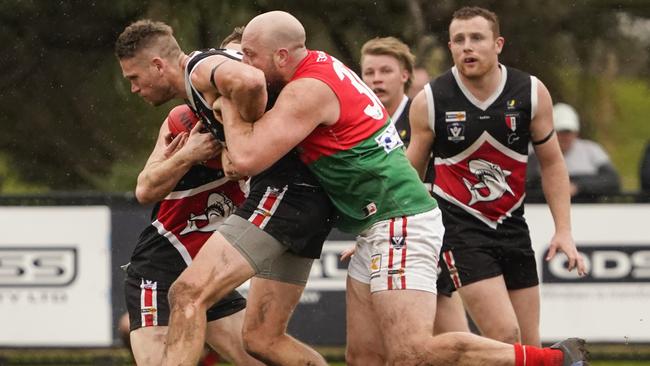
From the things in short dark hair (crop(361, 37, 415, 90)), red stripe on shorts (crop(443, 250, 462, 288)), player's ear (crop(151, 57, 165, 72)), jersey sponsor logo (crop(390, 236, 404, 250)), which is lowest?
red stripe on shorts (crop(443, 250, 462, 288))

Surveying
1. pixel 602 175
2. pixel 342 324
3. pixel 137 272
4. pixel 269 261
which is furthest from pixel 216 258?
pixel 602 175

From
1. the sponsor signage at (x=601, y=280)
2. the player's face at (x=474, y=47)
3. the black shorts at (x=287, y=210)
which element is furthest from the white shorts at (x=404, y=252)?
the sponsor signage at (x=601, y=280)

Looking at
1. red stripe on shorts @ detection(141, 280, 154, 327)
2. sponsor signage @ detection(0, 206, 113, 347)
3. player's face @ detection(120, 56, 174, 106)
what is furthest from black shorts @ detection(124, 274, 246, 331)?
sponsor signage @ detection(0, 206, 113, 347)

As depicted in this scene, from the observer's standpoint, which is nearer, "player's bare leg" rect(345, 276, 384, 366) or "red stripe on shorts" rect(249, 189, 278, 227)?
"red stripe on shorts" rect(249, 189, 278, 227)

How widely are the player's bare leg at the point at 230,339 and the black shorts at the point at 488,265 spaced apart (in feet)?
4.30

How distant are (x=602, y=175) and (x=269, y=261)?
16.9 feet

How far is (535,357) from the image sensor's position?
6.67 metres

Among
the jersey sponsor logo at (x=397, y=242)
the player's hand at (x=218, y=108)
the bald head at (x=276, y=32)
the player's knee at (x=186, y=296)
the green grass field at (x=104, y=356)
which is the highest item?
the bald head at (x=276, y=32)

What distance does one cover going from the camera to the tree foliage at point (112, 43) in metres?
11.4

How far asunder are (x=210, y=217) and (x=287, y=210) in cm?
61

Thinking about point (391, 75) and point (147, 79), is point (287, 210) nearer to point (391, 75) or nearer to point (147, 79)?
point (147, 79)

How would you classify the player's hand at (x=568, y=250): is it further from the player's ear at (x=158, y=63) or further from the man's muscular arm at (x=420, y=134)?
the player's ear at (x=158, y=63)

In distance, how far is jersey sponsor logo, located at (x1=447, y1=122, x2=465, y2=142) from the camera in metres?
7.95

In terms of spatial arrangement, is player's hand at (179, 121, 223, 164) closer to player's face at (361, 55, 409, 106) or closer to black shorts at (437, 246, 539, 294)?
black shorts at (437, 246, 539, 294)
